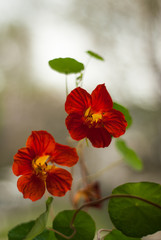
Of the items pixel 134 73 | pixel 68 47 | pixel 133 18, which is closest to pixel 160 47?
pixel 134 73

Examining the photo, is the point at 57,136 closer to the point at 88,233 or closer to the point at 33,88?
the point at 33,88

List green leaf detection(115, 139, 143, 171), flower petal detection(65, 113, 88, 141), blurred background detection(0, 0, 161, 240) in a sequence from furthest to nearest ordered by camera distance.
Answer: blurred background detection(0, 0, 161, 240), green leaf detection(115, 139, 143, 171), flower petal detection(65, 113, 88, 141)

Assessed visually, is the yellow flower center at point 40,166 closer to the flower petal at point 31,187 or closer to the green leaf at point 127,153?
the flower petal at point 31,187

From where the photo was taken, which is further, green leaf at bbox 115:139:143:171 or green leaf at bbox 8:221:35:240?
green leaf at bbox 115:139:143:171

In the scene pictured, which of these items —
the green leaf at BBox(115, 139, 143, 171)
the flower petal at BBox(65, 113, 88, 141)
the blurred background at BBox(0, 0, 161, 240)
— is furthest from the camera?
the blurred background at BBox(0, 0, 161, 240)

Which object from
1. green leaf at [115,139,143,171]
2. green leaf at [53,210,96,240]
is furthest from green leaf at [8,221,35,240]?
green leaf at [115,139,143,171]

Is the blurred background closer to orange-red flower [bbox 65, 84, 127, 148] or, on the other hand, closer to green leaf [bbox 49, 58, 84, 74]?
green leaf [bbox 49, 58, 84, 74]

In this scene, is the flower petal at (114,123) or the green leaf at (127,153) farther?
the green leaf at (127,153)

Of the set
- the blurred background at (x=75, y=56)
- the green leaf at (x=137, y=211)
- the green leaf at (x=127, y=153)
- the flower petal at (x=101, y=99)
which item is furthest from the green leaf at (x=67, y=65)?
the blurred background at (x=75, y=56)

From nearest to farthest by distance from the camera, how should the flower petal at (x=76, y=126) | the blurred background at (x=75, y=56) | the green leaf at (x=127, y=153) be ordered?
the flower petal at (x=76, y=126) < the green leaf at (x=127, y=153) < the blurred background at (x=75, y=56)

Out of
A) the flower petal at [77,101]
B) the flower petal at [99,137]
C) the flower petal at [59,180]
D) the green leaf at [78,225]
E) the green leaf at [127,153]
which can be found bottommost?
the green leaf at [78,225]
